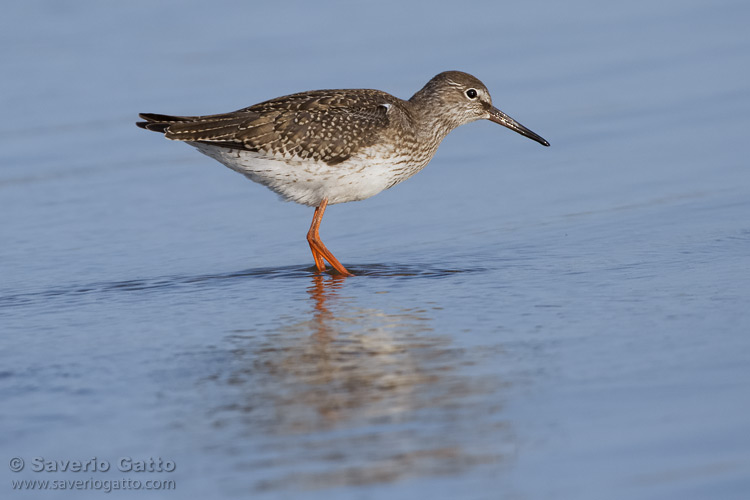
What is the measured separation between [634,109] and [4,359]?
8.58m

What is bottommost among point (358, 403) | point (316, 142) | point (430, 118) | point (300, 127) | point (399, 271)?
point (358, 403)

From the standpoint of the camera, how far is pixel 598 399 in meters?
6.31

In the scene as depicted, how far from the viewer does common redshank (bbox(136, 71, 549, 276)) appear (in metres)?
10.3

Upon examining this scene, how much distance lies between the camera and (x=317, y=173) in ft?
34.0

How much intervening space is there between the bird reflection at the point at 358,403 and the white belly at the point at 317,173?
2.31 metres

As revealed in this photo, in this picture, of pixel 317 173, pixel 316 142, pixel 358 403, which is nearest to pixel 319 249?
pixel 317 173

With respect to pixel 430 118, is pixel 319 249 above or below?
below

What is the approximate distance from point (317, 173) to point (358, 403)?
4231mm

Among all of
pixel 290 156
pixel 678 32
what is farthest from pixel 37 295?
pixel 678 32

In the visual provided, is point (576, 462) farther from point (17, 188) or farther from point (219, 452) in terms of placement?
point (17, 188)

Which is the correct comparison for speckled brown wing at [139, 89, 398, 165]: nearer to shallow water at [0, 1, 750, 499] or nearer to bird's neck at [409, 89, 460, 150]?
bird's neck at [409, 89, 460, 150]

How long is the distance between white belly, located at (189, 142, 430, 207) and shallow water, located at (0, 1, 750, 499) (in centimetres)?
54

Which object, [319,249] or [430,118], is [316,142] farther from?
[430,118]

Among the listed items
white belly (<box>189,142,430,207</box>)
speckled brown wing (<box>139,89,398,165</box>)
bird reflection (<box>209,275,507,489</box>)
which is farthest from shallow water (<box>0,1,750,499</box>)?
speckled brown wing (<box>139,89,398,165</box>)
